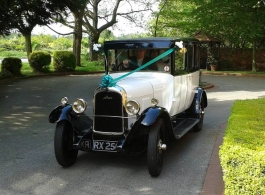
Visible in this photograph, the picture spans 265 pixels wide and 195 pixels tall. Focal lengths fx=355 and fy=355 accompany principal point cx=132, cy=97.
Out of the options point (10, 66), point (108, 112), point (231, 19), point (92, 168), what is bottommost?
point (92, 168)

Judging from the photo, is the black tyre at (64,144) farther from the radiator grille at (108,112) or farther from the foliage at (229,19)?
the foliage at (229,19)

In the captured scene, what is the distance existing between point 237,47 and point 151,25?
853 centimetres

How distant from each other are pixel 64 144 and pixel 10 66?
15.6 metres

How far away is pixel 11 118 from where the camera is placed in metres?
9.69

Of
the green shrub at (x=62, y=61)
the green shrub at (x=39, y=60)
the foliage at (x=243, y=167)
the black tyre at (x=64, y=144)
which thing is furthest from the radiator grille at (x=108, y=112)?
the green shrub at (x=62, y=61)

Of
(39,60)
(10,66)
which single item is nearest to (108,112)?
(10,66)

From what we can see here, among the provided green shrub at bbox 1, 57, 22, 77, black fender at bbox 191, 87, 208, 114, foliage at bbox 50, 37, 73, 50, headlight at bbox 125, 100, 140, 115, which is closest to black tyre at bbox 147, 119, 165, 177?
headlight at bbox 125, 100, 140, 115

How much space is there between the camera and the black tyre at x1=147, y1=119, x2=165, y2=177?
501 cm

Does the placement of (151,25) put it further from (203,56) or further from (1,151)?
(1,151)

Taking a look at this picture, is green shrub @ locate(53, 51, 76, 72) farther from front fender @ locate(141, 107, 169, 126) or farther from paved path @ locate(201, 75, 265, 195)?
front fender @ locate(141, 107, 169, 126)

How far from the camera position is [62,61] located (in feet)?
80.2

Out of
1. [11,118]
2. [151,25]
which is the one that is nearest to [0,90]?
[11,118]

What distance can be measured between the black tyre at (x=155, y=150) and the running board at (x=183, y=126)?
0.71 m

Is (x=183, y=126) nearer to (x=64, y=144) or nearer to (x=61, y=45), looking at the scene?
(x=64, y=144)
